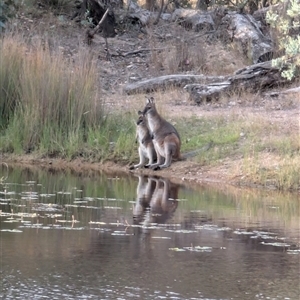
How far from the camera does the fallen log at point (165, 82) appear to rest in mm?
19078

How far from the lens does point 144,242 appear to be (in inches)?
339

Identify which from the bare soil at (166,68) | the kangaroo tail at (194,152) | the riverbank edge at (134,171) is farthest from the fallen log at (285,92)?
the riverbank edge at (134,171)

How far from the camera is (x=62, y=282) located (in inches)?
276

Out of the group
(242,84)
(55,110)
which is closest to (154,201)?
(55,110)

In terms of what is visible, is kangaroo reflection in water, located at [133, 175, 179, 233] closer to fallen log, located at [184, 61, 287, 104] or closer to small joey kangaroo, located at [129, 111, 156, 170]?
small joey kangaroo, located at [129, 111, 156, 170]

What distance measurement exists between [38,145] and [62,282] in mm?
8455

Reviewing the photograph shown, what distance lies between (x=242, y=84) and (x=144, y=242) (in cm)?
1027

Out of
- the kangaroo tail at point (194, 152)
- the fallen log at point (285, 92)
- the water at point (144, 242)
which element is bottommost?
the water at point (144, 242)

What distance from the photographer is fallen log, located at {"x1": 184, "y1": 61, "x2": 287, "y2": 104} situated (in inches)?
714

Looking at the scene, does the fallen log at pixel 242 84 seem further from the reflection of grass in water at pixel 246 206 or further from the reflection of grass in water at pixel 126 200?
the reflection of grass in water at pixel 246 206

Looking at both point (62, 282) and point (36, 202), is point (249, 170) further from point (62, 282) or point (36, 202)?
point (62, 282)

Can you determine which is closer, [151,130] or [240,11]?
[151,130]

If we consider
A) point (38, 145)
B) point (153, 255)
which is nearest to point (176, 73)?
point (38, 145)

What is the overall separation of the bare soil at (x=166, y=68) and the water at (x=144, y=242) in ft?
5.06
